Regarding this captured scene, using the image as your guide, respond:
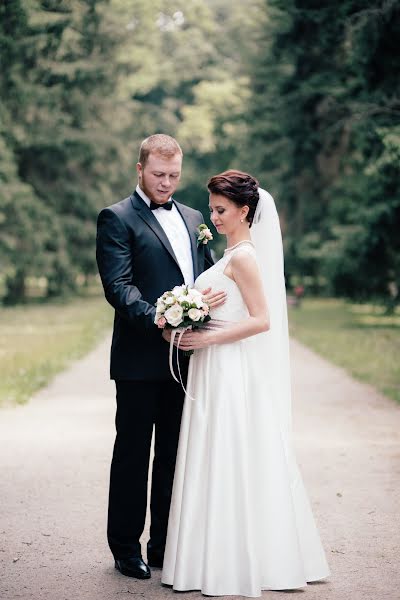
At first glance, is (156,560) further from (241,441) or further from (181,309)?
(181,309)

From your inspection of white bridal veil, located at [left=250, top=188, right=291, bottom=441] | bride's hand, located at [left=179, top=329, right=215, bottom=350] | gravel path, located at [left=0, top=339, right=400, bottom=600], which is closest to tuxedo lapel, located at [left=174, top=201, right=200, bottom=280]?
white bridal veil, located at [left=250, top=188, right=291, bottom=441]

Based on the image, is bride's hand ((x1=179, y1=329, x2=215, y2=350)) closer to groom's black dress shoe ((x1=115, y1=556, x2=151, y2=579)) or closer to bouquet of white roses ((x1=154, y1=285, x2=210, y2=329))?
bouquet of white roses ((x1=154, y1=285, x2=210, y2=329))

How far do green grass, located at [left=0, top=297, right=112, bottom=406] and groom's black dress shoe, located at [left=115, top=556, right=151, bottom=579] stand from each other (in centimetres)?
636

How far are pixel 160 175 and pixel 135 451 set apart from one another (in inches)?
57.7

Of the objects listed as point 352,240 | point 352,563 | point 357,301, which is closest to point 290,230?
point 357,301

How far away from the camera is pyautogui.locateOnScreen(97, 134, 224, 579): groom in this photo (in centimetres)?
486

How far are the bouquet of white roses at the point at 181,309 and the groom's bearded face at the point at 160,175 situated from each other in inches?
23.1

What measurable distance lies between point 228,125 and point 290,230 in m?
15.2

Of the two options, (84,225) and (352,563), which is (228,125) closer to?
(84,225)

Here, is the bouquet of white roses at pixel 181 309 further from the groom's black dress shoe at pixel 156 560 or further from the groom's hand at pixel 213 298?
the groom's black dress shoe at pixel 156 560

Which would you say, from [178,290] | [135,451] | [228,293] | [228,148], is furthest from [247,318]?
→ [228,148]

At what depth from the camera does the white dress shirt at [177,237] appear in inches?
199

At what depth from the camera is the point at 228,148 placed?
172 ft

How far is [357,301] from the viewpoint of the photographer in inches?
923
